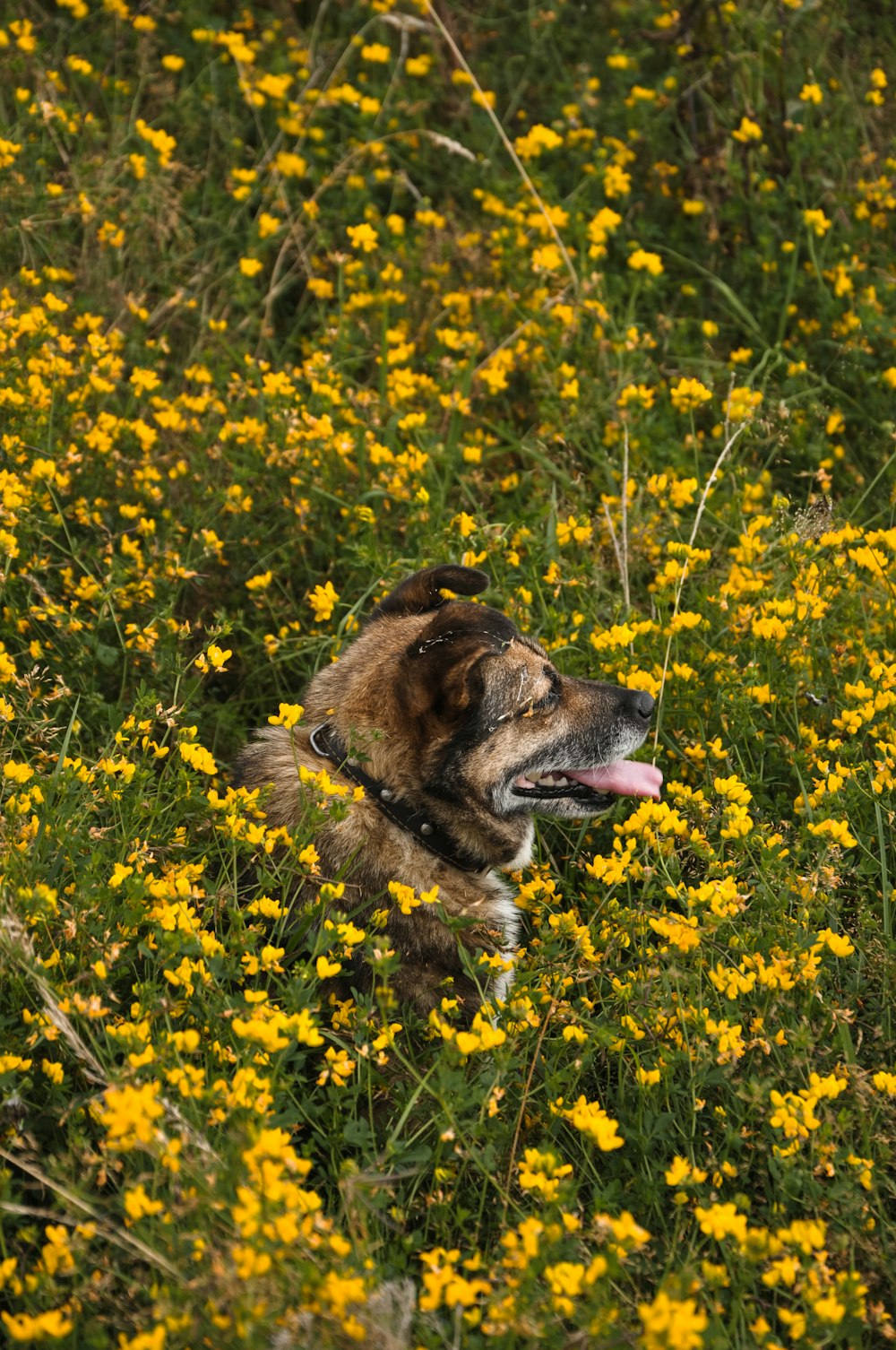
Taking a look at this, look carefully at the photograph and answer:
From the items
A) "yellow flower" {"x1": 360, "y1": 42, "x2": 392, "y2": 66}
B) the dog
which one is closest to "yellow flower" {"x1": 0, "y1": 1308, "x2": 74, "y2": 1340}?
the dog

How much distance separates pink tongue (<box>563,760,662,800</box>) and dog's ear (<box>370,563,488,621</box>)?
63cm

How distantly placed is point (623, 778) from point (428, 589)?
2.72 ft

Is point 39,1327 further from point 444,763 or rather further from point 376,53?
point 376,53

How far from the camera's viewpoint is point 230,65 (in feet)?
22.6

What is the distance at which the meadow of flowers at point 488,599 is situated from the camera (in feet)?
7.72

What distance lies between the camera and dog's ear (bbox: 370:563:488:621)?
370 cm

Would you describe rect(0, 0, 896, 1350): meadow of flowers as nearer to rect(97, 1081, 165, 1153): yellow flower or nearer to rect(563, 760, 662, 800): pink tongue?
rect(97, 1081, 165, 1153): yellow flower

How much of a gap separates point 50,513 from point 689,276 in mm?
A: 3494

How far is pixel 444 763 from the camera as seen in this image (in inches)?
136

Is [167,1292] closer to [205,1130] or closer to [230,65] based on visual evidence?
[205,1130]

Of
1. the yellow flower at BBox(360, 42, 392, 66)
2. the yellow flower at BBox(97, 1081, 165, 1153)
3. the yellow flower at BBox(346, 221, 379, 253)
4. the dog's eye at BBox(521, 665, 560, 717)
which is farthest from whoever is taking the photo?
the yellow flower at BBox(360, 42, 392, 66)

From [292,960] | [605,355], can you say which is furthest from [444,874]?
[605,355]

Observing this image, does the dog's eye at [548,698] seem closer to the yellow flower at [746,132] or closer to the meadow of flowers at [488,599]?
the meadow of flowers at [488,599]

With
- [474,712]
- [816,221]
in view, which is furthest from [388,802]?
[816,221]
